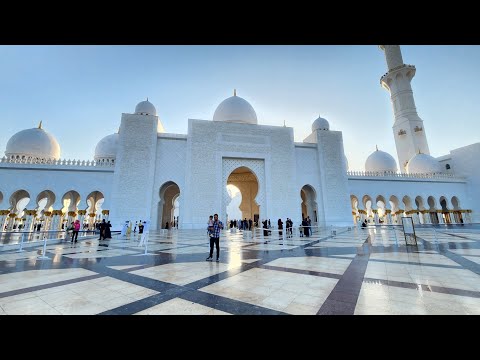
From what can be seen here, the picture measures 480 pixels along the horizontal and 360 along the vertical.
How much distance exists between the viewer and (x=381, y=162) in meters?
26.2

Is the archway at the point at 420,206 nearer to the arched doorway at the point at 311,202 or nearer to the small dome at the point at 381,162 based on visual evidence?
the small dome at the point at 381,162

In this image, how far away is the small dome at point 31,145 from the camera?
18.6m

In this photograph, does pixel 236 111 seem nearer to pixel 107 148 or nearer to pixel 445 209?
pixel 107 148

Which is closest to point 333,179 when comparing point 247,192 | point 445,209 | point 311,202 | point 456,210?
point 311,202

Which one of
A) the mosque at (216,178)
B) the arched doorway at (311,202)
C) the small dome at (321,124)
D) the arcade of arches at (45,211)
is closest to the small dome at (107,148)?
the mosque at (216,178)

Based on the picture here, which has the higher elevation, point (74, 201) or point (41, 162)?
point (41, 162)

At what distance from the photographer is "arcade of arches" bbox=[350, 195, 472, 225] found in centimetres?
2162

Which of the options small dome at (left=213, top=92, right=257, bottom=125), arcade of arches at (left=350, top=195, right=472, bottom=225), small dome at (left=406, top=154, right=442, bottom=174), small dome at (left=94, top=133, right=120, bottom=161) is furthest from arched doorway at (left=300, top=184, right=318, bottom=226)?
small dome at (left=94, top=133, right=120, bottom=161)

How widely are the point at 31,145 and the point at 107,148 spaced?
5693 mm

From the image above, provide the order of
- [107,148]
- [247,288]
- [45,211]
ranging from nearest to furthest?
[247,288] → [45,211] → [107,148]
